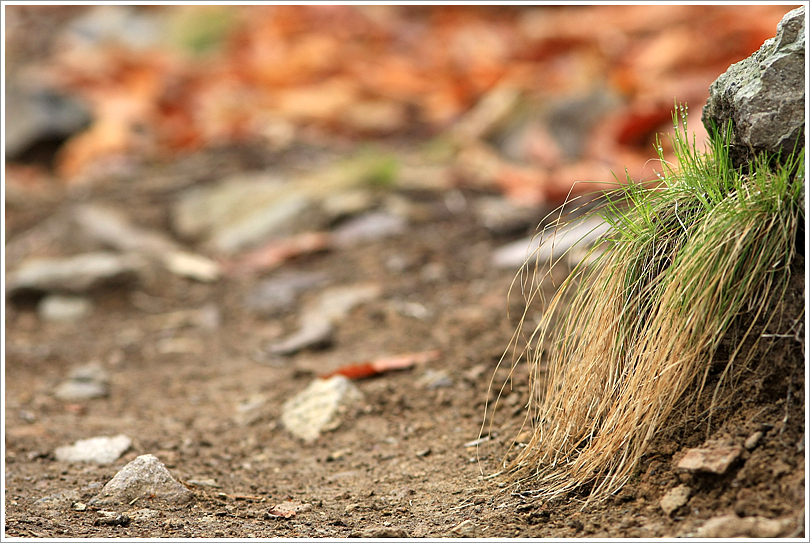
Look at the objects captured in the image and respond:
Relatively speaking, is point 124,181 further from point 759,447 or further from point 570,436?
point 759,447

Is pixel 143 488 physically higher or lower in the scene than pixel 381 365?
higher

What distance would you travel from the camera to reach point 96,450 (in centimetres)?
198

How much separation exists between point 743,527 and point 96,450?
65.9 inches

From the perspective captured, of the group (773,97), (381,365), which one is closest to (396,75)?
(381,365)

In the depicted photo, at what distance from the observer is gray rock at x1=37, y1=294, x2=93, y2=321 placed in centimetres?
330

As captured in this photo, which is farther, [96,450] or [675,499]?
[96,450]

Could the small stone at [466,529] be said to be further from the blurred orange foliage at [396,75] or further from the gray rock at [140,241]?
the blurred orange foliage at [396,75]

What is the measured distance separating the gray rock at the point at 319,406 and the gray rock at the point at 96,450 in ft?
1.57

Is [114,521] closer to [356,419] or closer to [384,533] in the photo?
[384,533]

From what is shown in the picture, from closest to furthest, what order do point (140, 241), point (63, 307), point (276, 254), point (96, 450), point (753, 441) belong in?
point (753, 441) < point (96, 450) < point (63, 307) < point (276, 254) < point (140, 241)

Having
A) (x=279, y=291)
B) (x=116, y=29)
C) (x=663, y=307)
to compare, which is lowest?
(x=279, y=291)

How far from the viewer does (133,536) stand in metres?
1.39

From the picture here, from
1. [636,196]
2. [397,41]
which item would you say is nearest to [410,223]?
[636,196]

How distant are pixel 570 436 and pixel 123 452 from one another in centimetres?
127
